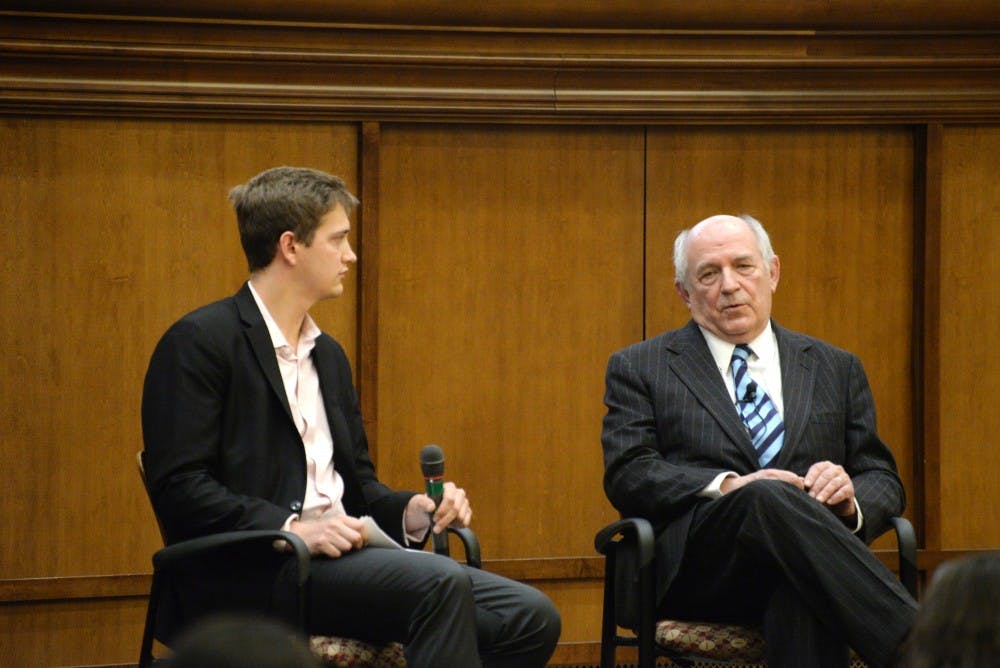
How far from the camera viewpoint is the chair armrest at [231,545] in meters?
3.04

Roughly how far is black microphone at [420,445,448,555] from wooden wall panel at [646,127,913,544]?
6.17 feet

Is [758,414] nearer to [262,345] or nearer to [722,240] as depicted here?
[722,240]

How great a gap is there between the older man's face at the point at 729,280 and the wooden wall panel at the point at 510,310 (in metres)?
1.11

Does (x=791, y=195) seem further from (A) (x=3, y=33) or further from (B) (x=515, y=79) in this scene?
(A) (x=3, y=33)

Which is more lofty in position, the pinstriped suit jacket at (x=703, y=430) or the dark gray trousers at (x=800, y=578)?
the pinstriped suit jacket at (x=703, y=430)

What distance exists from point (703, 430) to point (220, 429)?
1238 millimetres

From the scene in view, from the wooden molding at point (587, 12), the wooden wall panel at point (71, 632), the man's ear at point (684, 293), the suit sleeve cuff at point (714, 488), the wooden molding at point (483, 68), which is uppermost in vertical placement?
the wooden molding at point (587, 12)

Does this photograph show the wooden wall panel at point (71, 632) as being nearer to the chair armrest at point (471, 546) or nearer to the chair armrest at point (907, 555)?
the chair armrest at point (471, 546)

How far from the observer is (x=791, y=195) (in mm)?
5148

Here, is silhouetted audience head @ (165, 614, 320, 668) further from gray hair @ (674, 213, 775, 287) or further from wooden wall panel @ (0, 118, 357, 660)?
wooden wall panel @ (0, 118, 357, 660)

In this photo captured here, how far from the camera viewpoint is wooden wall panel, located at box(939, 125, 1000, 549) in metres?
5.17

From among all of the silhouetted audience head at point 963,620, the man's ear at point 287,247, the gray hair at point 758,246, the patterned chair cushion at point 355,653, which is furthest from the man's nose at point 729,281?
the silhouetted audience head at point 963,620

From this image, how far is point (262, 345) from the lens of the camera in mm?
3363

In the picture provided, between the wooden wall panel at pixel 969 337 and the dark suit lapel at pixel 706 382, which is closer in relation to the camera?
the dark suit lapel at pixel 706 382
